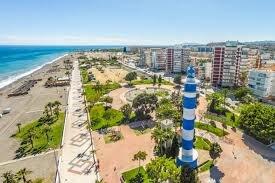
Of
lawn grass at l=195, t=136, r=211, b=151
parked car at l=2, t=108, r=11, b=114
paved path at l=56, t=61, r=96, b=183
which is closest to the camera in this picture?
paved path at l=56, t=61, r=96, b=183

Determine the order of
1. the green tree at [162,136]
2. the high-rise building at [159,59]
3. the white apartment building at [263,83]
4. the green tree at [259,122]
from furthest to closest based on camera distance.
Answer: the high-rise building at [159,59], the white apartment building at [263,83], the green tree at [259,122], the green tree at [162,136]

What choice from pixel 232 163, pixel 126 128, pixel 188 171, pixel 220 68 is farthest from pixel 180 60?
pixel 188 171

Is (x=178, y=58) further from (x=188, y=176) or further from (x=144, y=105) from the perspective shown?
(x=188, y=176)

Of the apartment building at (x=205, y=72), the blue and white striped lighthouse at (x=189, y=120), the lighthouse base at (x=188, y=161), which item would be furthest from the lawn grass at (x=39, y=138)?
the apartment building at (x=205, y=72)

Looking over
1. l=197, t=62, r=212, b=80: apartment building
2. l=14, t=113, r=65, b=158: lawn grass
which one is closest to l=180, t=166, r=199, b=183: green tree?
l=14, t=113, r=65, b=158: lawn grass

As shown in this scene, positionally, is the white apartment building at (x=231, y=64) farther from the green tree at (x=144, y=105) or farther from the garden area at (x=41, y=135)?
the garden area at (x=41, y=135)

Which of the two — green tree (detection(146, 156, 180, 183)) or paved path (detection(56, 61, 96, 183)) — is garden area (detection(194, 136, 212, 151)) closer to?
green tree (detection(146, 156, 180, 183))
